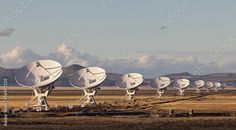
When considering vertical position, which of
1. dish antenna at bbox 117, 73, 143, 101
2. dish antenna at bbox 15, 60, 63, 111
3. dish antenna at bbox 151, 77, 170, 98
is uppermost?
dish antenna at bbox 151, 77, 170, 98

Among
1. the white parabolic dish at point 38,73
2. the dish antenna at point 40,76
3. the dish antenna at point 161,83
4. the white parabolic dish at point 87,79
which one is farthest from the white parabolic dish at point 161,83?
the white parabolic dish at point 38,73

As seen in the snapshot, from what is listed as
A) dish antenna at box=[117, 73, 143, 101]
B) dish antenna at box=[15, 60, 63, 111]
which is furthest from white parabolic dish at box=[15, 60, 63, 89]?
dish antenna at box=[117, 73, 143, 101]

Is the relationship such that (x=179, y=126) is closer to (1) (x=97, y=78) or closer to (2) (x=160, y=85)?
(1) (x=97, y=78)

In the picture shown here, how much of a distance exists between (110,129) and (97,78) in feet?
187

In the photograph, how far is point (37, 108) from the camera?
316 ft

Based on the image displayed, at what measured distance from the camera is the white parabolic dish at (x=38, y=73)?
95.2 m

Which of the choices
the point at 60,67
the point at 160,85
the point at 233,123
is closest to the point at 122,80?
the point at 160,85

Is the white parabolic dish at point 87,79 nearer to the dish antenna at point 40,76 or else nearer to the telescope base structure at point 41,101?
the telescope base structure at point 41,101

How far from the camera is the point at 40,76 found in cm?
9556

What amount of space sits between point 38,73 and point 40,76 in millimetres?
782

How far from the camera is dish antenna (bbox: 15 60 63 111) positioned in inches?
3752

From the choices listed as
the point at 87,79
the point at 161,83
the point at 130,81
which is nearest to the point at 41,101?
the point at 87,79

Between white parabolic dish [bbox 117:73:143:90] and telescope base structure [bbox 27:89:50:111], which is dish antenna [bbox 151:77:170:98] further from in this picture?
telescope base structure [bbox 27:89:50:111]

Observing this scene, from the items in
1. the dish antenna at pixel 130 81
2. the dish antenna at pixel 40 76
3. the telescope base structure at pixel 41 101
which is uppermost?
the dish antenna at pixel 130 81
